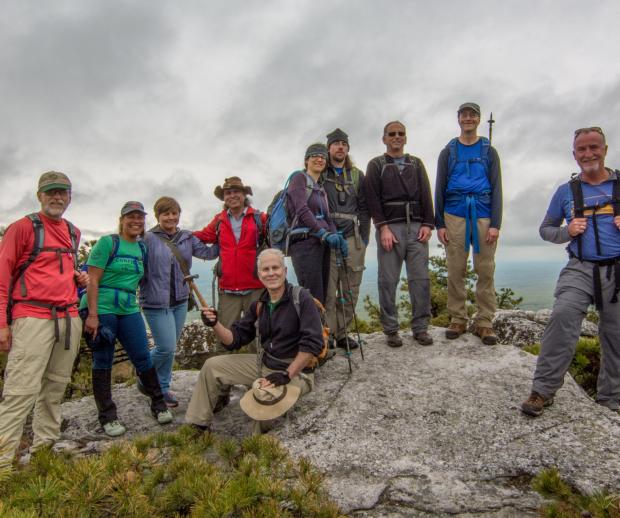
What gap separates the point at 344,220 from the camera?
6.64 m

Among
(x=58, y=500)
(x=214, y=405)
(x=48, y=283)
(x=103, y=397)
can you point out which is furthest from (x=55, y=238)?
(x=58, y=500)

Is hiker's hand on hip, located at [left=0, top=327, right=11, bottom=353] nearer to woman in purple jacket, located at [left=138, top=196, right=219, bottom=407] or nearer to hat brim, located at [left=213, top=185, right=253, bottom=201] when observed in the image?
woman in purple jacket, located at [left=138, top=196, right=219, bottom=407]

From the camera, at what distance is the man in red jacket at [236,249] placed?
250 inches

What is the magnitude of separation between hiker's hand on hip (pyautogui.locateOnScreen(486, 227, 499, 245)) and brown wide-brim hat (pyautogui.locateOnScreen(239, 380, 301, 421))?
3.94 m

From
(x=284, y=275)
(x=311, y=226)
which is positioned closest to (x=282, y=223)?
(x=311, y=226)

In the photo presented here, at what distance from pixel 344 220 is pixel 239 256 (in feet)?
5.72

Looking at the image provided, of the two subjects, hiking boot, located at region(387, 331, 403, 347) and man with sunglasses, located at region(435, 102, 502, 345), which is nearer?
man with sunglasses, located at region(435, 102, 502, 345)

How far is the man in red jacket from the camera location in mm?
6355

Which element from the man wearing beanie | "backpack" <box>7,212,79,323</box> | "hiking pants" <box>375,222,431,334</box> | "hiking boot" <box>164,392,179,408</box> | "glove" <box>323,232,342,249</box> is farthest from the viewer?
"hiking pants" <box>375,222,431,334</box>

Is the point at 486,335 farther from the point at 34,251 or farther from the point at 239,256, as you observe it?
the point at 34,251

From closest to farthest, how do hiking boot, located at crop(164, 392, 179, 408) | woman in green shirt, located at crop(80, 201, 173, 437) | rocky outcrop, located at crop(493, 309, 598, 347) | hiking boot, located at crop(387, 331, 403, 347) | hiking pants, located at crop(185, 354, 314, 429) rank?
hiking pants, located at crop(185, 354, 314, 429) → woman in green shirt, located at crop(80, 201, 173, 437) → hiking boot, located at crop(164, 392, 179, 408) → hiking boot, located at crop(387, 331, 403, 347) → rocky outcrop, located at crop(493, 309, 598, 347)

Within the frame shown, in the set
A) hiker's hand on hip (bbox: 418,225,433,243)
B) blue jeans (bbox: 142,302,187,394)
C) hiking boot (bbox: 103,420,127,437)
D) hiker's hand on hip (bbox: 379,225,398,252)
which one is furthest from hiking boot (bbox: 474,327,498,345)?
hiking boot (bbox: 103,420,127,437)

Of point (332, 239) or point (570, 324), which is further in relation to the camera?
point (332, 239)

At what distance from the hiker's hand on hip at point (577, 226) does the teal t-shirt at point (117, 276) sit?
533 cm
